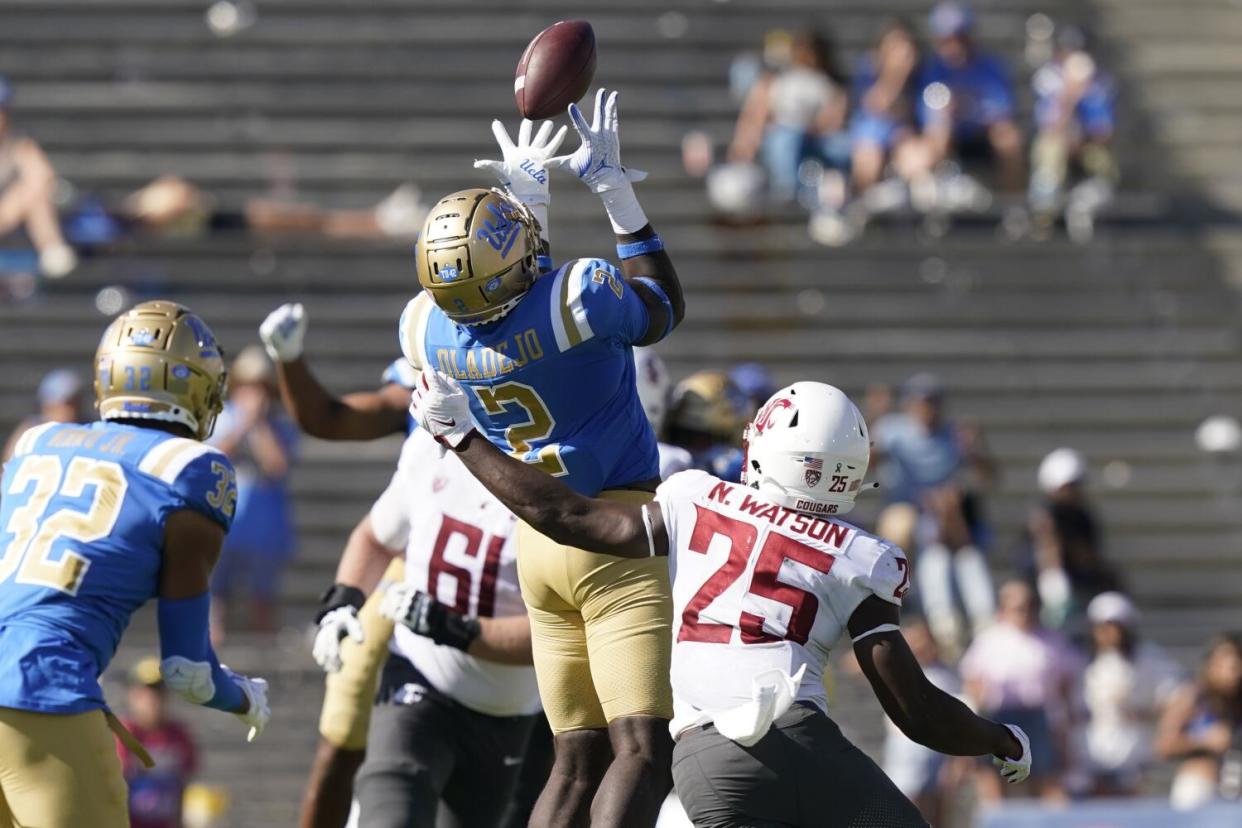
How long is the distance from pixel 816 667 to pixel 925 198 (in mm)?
10094

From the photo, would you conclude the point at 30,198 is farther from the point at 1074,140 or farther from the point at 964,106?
the point at 1074,140

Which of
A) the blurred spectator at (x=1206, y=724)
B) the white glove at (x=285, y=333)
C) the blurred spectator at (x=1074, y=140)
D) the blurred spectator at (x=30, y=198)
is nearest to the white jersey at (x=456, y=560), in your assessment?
the white glove at (x=285, y=333)

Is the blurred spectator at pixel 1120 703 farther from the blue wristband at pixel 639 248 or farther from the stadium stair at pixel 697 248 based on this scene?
the blue wristband at pixel 639 248

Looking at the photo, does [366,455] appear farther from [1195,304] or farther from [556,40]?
[556,40]

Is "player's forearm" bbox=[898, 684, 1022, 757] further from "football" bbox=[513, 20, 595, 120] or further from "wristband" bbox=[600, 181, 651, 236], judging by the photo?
"football" bbox=[513, 20, 595, 120]

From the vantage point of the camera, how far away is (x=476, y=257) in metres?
5.20

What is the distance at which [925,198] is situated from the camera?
14633mm

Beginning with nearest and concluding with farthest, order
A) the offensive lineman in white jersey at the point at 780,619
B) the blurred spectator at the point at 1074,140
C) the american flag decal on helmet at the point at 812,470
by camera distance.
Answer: the offensive lineman in white jersey at the point at 780,619, the american flag decal on helmet at the point at 812,470, the blurred spectator at the point at 1074,140

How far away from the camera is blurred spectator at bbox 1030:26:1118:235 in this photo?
14844 millimetres

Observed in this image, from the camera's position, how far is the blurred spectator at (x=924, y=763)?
11.0 m

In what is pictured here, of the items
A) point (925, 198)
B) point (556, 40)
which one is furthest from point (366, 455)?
point (556, 40)

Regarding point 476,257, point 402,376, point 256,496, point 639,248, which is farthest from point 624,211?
point 256,496

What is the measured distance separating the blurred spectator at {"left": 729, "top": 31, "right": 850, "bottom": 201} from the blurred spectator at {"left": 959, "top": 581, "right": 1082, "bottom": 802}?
4185 millimetres

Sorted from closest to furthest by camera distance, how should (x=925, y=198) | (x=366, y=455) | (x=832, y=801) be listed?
(x=832, y=801) < (x=366, y=455) < (x=925, y=198)
